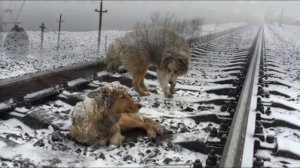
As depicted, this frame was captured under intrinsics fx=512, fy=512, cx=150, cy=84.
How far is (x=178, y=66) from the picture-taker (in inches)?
325

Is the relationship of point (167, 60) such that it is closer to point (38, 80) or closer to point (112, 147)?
point (38, 80)

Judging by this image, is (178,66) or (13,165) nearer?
(13,165)

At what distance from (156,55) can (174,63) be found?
0.43 m

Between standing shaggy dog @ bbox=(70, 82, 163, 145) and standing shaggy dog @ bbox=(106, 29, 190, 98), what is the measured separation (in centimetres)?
289

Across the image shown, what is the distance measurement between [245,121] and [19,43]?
14.0 metres

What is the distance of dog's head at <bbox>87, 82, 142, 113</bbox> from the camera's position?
5309 millimetres

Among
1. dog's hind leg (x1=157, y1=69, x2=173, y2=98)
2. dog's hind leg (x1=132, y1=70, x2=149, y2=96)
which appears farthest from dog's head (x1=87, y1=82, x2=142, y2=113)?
dog's hind leg (x1=132, y1=70, x2=149, y2=96)

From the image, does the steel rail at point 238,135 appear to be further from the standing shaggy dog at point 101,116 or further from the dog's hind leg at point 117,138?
the dog's hind leg at point 117,138

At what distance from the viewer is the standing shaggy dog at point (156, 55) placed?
8.30m

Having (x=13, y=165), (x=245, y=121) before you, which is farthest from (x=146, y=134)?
(x=13, y=165)

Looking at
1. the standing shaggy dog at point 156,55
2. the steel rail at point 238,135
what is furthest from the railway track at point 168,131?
the standing shaggy dog at point 156,55

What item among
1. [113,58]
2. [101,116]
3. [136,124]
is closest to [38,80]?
[113,58]

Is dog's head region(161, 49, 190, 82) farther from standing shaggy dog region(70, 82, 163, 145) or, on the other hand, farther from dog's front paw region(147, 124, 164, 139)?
standing shaggy dog region(70, 82, 163, 145)

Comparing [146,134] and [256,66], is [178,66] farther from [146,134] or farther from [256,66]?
[256,66]
